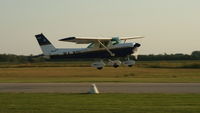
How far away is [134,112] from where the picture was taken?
1827 centimetres

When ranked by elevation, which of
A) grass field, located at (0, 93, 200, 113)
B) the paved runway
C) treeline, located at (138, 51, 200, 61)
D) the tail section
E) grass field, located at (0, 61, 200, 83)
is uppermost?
the tail section

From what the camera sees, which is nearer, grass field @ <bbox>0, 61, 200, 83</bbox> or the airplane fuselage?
grass field @ <bbox>0, 61, 200, 83</bbox>

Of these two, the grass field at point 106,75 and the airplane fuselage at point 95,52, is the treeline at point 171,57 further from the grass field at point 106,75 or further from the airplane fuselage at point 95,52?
the airplane fuselage at point 95,52

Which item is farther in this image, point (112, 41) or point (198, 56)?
point (198, 56)

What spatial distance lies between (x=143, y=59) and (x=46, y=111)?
109 metres

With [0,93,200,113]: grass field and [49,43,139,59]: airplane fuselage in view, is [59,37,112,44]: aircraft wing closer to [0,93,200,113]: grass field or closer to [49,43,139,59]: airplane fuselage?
[49,43,139,59]: airplane fuselage

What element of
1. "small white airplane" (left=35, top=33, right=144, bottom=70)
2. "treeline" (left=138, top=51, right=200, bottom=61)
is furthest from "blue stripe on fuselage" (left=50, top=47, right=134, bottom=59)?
"treeline" (left=138, top=51, right=200, bottom=61)

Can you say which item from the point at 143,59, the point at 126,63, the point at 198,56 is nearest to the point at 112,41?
the point at 126,63

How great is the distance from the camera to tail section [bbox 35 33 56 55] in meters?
57.0

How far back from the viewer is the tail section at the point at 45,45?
57.0 meters

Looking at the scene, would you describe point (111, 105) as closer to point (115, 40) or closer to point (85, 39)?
point (85, 39)

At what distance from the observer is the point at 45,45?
192 feet

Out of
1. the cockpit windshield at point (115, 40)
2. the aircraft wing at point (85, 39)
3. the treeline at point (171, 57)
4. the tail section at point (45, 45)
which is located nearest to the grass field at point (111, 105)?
the aircraft wing at point (85, 39)

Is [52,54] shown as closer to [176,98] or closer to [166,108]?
[176,98]
